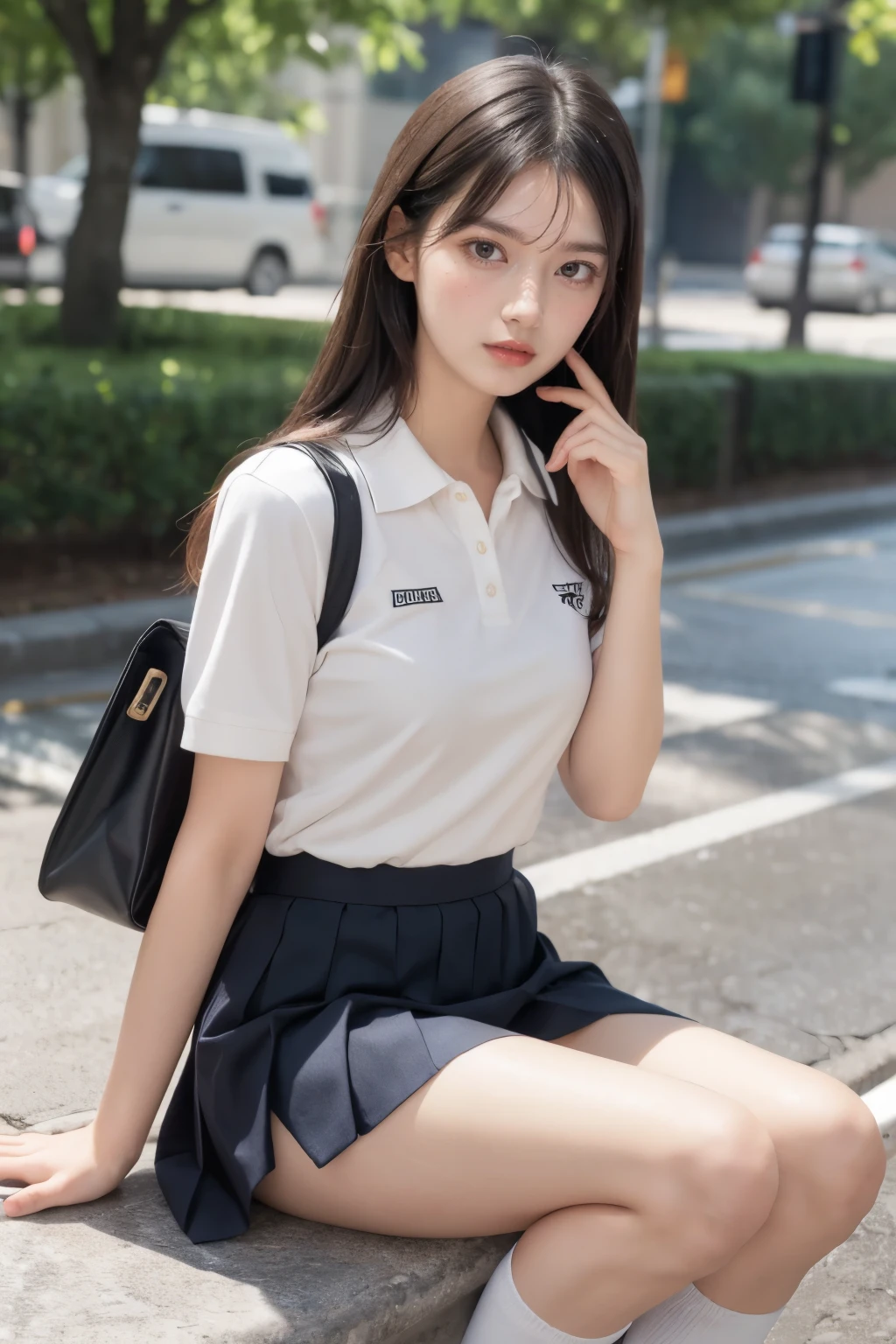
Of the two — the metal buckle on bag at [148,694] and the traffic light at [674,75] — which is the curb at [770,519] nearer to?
the traffic light at [674,75]

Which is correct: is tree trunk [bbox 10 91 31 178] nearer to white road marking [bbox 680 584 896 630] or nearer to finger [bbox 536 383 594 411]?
white road marking [bbox 680 584 896 630]

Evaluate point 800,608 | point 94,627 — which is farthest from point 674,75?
point 94,627

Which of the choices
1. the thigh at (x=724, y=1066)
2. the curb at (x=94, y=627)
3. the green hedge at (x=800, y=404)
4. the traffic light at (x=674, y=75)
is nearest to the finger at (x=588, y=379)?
the thigh at (x=724, y=1066)

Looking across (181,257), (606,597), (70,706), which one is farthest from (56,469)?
(181,257)

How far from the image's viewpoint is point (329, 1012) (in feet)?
7.19

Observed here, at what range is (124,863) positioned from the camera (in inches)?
88.5

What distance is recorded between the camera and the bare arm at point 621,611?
2.47 m

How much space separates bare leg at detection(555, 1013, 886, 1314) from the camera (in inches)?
84.4

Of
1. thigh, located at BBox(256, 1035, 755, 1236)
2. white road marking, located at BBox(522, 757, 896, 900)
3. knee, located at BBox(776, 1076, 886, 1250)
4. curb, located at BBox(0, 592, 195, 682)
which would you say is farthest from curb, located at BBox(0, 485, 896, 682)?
knee, located at BBox(776, 1076, 886, 1250)

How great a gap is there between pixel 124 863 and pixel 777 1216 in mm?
956

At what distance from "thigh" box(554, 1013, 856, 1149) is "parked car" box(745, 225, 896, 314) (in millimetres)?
30252

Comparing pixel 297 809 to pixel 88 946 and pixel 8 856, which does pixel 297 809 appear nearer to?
pixel 88 946

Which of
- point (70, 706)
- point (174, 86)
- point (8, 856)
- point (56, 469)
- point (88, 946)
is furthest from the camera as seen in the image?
point (174, 86)

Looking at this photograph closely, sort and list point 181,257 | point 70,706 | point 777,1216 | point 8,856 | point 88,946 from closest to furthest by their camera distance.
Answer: point 777,1216
point 88,946
point 8,856
point 70,706
point 181,257
